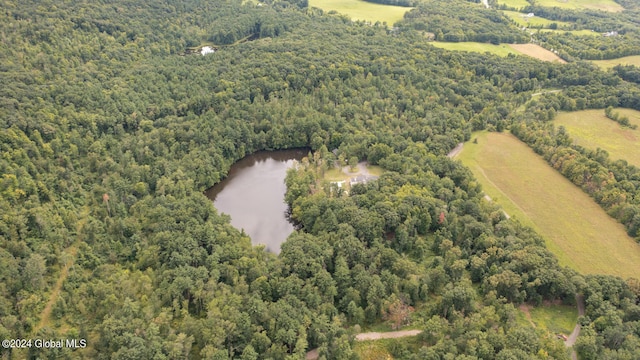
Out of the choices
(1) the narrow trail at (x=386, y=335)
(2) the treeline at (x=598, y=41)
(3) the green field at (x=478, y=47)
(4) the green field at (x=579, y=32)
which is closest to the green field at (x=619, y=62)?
(2) the treeline at (x=598, y=41)

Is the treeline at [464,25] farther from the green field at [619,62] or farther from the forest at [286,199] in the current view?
the green field at [619,62]

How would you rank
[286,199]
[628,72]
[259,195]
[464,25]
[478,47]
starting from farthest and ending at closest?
[464,25] → [478,47] → [628,72] → [259,195] → [286,199]

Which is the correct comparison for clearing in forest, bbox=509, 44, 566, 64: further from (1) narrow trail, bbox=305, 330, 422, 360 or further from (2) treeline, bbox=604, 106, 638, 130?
(1) narrow trail, bbox=305, 330, 422, 360

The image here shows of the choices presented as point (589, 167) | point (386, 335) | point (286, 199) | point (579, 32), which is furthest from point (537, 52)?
point (386, 335)

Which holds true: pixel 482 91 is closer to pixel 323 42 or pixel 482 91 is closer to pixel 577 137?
pixel 577 137

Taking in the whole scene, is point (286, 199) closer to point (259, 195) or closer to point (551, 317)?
point (259, 195)

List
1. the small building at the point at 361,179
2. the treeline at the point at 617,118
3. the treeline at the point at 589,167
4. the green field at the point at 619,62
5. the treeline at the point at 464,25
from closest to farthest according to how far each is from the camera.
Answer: the treeline at the point at 589,167 < the small building at the point at 361,179 < the treeline at the point at 617,118 < the green field at the point at 619,62 < the treeline at the point at 464,25

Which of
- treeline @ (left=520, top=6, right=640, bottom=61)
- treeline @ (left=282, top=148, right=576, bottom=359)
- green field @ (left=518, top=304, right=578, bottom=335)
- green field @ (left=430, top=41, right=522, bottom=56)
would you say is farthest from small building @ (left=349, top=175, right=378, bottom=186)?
treeline @ (left=520, top=6, right=640, bottom=61)
